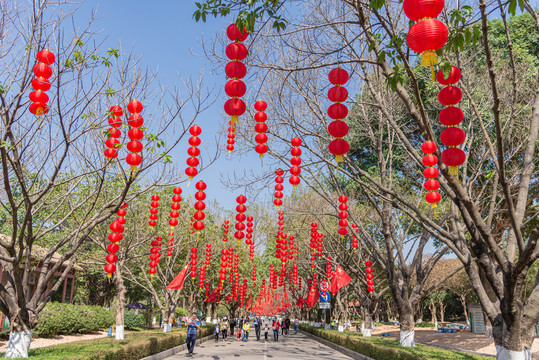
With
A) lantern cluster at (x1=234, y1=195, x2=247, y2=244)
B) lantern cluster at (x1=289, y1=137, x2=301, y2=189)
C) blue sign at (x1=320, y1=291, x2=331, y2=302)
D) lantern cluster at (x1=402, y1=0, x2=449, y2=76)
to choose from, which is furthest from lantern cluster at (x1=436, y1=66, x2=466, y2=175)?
blue sign at (x1=320, y1=291, x2=331, y2=302)

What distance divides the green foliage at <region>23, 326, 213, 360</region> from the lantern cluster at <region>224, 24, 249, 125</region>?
602 centimetres

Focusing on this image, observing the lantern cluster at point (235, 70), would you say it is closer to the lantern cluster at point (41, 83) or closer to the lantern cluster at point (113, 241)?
the lantern cluster at point (41, 83)

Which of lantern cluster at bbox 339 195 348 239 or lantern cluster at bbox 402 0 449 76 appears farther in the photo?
lantern cluster at bbox 339 195 348 239

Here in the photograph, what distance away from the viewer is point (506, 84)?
10.7 m

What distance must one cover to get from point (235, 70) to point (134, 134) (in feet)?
11.4

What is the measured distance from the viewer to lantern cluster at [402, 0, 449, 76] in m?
3.82

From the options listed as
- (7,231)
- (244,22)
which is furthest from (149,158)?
(7,231)

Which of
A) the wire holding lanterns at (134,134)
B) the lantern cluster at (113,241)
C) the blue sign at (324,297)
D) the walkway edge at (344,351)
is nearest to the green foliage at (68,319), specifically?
the lantern cluster at (113,241)

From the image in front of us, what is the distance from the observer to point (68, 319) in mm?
21594

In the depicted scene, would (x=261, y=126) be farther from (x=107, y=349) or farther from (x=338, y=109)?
(x=107, y=349)

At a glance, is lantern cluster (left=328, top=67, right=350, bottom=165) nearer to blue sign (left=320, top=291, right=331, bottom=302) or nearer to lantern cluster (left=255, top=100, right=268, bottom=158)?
lantern cluster (left=255, top=100, right=268, bottom=158)

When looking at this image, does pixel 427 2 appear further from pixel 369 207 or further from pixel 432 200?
pixel 369 207

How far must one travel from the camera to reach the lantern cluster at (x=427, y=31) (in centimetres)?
382

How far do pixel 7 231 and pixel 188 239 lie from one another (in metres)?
19.3
